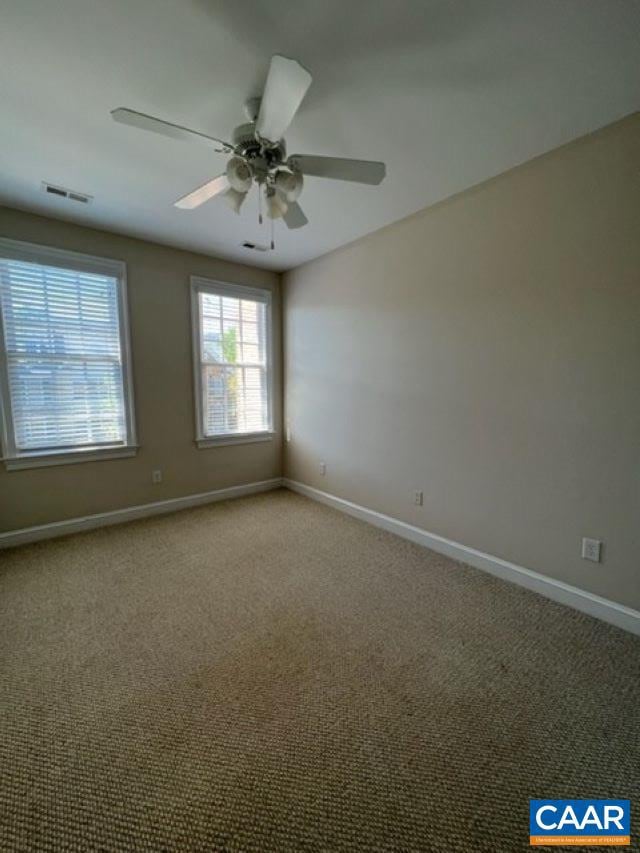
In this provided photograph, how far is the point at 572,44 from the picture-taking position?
1.39 m

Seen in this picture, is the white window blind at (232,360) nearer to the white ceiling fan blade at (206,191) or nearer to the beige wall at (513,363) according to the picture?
the beige wall at (513,363)

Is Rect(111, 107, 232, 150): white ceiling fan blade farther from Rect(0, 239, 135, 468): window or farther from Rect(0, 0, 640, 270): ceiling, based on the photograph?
Rect(0, 239, 135, 468): window

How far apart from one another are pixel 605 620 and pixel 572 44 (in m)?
2.73

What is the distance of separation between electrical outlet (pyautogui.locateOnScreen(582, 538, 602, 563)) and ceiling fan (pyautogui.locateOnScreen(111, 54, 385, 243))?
2259 millimetres

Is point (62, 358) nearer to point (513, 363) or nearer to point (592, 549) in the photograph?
Answer: point (513, 363)

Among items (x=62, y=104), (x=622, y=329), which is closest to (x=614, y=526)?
(x=622, y=329)

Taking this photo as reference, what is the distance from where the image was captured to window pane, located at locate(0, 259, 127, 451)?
9.26ft

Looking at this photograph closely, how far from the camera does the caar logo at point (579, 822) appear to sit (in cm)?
106

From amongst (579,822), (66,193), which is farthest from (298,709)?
(66,193)

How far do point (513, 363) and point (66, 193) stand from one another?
329 cm

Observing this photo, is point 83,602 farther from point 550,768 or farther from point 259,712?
point 550,768

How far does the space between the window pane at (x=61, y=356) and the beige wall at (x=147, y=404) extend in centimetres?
19

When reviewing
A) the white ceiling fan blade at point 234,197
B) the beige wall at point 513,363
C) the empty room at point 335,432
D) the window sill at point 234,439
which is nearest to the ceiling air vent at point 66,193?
the empty room at point 335,432

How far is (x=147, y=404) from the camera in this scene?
137 inches
